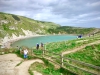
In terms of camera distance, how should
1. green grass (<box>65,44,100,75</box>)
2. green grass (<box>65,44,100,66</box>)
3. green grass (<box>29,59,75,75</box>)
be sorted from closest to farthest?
green grass (<box>29,59,75,75</box>) < green grass (<box>65,44,100,75</box>) < green grass (<box>65,44,100,66</box>)

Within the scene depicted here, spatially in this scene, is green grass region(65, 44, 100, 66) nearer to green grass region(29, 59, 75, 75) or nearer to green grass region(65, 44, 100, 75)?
green grass region(65, 44, 100, 75)

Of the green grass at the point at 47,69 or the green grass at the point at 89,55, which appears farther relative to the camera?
the green grass at the point at 89,55

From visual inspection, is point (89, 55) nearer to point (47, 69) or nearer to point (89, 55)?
point (89, 55)

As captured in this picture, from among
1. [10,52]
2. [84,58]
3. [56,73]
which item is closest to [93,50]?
[84,58]

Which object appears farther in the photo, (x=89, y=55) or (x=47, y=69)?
(x=89, y=55)

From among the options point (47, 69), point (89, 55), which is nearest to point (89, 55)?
point (89, 55)

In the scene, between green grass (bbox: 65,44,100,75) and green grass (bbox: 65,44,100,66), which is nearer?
green grass (bbox: 65,44,100,75)

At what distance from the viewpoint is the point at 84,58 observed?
2881 centimetres

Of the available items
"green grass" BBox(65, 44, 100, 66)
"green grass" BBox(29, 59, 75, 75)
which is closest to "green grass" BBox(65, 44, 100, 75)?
"green grass" BBox(65, 44, 100, 66)

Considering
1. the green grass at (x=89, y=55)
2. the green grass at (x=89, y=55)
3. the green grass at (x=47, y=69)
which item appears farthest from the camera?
the green grass at (x=89, y=55)

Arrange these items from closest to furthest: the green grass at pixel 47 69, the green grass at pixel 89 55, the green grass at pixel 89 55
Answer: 1. the green grass at pixel 47 69
2. the green grass at pixel 89 55
3. the green grass at pixel 89 55

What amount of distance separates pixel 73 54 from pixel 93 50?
17.6 ft

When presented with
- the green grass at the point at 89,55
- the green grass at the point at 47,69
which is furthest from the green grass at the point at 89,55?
the green grass at the point at 47,69

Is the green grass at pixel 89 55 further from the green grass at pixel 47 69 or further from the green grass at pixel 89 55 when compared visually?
the green grass at pixel 47 69
